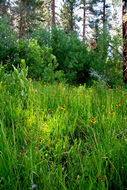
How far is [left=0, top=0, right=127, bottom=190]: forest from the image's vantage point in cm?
108

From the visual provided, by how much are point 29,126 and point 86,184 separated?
0.97 metres

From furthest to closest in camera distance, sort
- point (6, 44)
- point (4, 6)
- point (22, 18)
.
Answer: point (4, 6), point (22, 18), point (6, 44)

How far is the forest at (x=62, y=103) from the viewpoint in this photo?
42.6 inches

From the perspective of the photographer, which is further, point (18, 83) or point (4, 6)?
point (4, 6)

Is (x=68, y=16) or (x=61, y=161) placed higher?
(x=68, y=16)

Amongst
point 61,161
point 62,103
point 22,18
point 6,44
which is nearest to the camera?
point 61,161

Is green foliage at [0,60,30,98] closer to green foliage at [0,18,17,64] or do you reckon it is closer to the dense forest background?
the dense forest background

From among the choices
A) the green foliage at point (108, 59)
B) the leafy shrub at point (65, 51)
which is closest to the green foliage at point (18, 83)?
the green foliage at point (108, 59)

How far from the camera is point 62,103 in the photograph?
8.78ft

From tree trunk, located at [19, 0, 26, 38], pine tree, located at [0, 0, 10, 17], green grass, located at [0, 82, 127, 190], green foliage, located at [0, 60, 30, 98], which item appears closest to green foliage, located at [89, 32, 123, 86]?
green foliage, located at [0, 60, 30, 98]

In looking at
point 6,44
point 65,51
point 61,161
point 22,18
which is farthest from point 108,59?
point 22,18

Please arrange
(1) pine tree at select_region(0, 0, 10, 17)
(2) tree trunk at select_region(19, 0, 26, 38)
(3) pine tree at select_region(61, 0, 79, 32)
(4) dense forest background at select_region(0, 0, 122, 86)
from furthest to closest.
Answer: (3) pine tree at select_region(61, 0, 79, 32) → (1) pine tree at select_region(0, 0, 10, 17) → (2) tree trunk at select_region(19, 0, 26, 38) → (4) dense forest background at select_region(0, 0, 122, 86)

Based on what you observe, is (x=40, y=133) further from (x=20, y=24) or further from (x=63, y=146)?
(x=20, y=24)

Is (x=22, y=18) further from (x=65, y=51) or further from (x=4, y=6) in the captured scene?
(x=65, y=51)
